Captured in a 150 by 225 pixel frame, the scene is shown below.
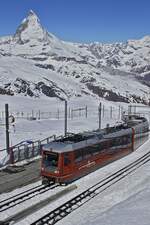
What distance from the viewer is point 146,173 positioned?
39.9 m

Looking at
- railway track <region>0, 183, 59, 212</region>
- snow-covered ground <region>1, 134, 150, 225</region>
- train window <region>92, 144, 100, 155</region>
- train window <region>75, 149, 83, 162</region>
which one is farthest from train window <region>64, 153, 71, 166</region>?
train window <region>92, 144, 100, 155</region>

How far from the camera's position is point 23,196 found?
31.0m

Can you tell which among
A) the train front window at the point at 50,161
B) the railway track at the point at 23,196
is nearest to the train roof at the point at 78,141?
the train front window at the point at 50,161

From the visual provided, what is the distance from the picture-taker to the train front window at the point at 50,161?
1358 inches

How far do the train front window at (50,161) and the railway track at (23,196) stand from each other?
137 cm

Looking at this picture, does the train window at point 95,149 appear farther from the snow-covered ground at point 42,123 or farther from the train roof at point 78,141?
the snow-covered ground at point 42,123

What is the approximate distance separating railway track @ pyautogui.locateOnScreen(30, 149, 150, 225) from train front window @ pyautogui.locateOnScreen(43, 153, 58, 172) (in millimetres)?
3257

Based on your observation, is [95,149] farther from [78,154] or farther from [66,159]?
[66,159]

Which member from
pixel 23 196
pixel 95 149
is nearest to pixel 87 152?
pixel 95 149

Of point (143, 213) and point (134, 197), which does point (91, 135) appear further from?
point (143, 213)

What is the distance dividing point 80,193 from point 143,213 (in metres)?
8.69

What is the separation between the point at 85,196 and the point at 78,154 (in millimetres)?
4589

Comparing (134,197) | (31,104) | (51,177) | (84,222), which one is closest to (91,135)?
(51,177)

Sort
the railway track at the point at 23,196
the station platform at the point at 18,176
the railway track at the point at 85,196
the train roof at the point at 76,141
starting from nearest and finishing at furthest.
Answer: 1. the railway track at the point at 85,196
2. the railway track at the point at 23,196
3. the station platform at the point at 18,176
4. the train roof at the point at 76,141
